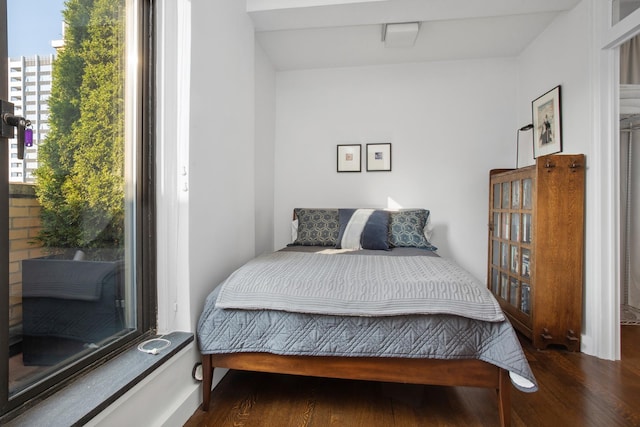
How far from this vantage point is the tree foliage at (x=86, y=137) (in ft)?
3.28

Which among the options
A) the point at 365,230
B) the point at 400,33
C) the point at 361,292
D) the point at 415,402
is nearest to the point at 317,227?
the point at 365,230

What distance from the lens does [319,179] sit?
3.24 metres

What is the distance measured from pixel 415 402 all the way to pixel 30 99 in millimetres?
1993

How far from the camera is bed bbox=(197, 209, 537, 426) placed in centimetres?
124

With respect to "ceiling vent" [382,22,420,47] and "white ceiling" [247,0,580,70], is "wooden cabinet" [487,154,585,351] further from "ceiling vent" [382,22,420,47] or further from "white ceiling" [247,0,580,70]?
"ceiling vent" [382,22,420,47]

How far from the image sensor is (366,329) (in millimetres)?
1286

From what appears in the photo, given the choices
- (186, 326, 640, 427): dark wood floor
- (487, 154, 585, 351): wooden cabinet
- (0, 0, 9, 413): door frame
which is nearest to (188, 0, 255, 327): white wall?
(186, 326, 640, 427): dark wood floor

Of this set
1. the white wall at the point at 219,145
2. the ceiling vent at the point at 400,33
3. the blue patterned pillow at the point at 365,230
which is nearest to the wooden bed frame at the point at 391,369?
the white wall at the point at 219,145

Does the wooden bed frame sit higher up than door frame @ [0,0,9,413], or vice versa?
door frame @ [0,0,9,413]

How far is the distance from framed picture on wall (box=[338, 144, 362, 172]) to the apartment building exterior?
2.47 metres

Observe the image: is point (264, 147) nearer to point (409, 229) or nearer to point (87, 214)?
point (409, 229)

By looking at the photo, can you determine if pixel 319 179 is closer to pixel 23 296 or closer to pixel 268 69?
pixel 268 69

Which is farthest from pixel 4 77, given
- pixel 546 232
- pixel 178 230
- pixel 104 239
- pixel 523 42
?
pixel 523 42

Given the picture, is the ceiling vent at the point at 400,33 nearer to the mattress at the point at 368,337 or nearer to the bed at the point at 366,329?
the bed at the point at 366,329
